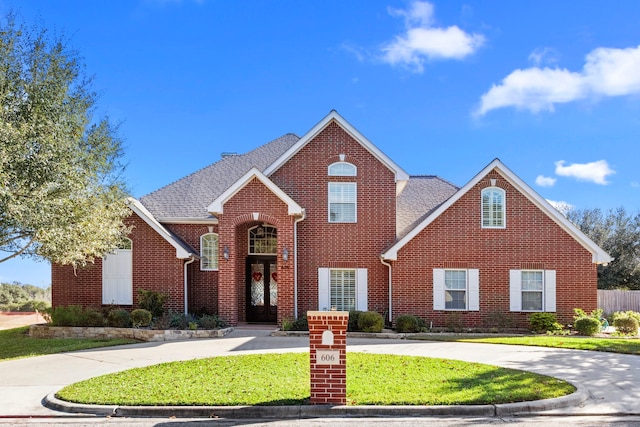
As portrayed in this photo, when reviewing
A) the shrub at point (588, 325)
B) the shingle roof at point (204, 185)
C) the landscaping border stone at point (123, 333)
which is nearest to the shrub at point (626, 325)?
the shrub at point (588, 325)

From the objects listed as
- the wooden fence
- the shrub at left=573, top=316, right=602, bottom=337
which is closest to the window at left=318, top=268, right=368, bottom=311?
the shrub at left=573, top=316, right=602, bottom=337

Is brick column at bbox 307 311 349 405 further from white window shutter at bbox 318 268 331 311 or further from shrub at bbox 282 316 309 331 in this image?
white window shutter at bbox 318 268 331 311

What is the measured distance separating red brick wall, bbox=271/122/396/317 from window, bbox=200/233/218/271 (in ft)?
11.0

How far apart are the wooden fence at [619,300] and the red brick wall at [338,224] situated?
1341cm

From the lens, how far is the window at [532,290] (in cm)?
2019

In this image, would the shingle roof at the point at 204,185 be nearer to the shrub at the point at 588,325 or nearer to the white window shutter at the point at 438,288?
the white window shutter at the point at 438,288

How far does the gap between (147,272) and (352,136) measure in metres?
9.16

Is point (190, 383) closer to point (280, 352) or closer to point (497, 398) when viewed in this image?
point (280, 352)

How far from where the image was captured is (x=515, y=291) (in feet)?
66.3

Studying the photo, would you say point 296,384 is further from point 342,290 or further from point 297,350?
point 342,290

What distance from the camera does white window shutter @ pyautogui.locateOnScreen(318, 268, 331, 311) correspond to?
69.4 ft

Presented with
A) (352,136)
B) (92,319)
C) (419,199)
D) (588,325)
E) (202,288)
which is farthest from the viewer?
(419,199)

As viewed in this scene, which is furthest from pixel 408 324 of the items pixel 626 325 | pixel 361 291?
pixel 626 325

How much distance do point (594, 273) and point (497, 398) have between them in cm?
1301
